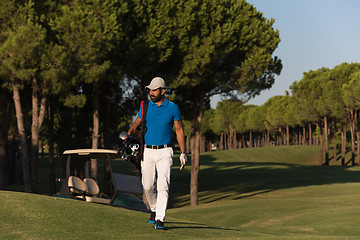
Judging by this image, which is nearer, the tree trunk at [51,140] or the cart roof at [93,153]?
the cart roof at [93,153]

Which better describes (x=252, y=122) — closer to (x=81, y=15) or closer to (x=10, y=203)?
(x=81, y=15)

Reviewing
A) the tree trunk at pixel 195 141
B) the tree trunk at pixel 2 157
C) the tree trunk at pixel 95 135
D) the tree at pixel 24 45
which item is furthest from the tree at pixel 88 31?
the tree trunk at pixel 2 157

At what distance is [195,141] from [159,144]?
67.3 ft

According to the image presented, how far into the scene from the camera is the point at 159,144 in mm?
7871

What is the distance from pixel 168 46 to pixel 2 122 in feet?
36.4

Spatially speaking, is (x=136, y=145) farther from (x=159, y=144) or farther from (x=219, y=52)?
(x=219, y=52)

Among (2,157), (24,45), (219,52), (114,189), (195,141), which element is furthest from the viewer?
(2,157)

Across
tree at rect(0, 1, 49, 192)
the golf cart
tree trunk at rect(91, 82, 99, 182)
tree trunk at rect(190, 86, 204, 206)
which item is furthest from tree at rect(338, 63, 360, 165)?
the golf cart

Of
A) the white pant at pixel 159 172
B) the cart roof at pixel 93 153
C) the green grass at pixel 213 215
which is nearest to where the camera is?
the white pant at pixel 159 172

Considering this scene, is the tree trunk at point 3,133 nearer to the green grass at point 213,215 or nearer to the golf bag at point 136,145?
the green grass at point 213,215

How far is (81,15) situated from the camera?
20.8 metres

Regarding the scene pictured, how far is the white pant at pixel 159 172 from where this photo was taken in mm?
7828

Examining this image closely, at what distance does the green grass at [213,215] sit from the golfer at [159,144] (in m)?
0.76

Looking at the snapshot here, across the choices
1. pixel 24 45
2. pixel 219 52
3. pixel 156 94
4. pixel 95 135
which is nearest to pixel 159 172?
pixel 156 94
